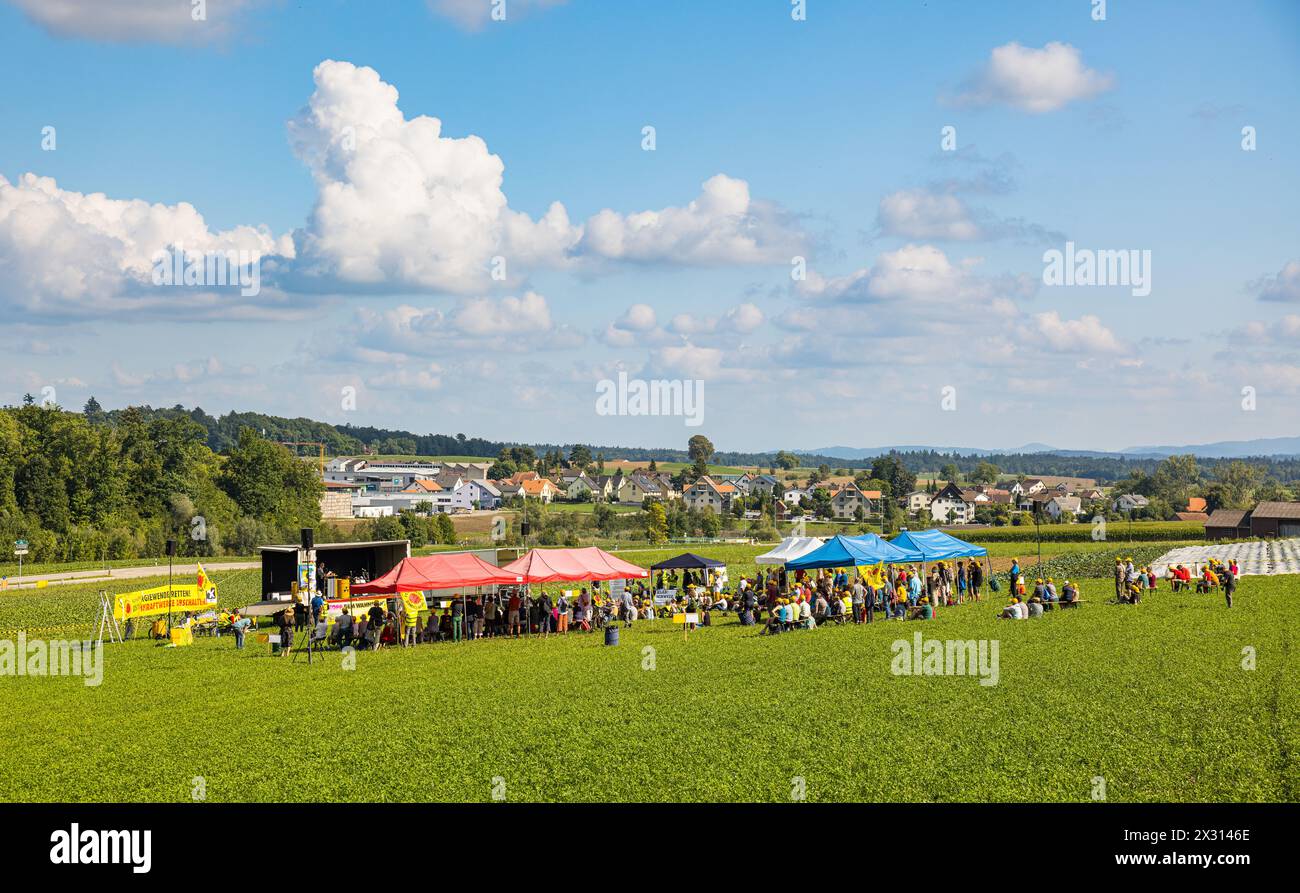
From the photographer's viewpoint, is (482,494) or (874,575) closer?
(874,575)

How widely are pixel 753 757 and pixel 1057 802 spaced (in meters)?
3.89

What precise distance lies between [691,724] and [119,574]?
54.9 m

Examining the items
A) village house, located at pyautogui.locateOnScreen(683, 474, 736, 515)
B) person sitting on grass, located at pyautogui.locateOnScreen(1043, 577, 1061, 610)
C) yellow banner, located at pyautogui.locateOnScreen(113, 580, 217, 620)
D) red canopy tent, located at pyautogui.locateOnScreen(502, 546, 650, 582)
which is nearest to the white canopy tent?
red canopy tent, located at pyautogui.locateOnScreen(502, 546, 650, 582)

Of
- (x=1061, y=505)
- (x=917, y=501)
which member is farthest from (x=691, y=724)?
(x=1061, y=505)

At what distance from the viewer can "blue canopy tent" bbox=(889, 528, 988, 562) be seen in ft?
109

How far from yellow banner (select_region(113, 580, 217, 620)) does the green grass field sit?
525 cm

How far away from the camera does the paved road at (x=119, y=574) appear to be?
56219mm

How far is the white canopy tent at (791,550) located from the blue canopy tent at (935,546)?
2.66 metres

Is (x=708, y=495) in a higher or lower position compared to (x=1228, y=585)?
lower

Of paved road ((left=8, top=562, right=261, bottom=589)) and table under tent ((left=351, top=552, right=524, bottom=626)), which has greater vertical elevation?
table under tent ((left=351, top=552, right=524, bottom=626))

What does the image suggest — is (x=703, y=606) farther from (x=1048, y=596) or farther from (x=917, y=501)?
(x=917, y=501)

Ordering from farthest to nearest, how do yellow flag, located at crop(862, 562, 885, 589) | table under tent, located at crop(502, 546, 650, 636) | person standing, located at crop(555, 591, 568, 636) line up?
yellow flag, located at crop(862, 562, 885, 589) → person standing, located at crop(555, 591, 568, 636) → table under tent, located at crop(502, 546, 650, 636)

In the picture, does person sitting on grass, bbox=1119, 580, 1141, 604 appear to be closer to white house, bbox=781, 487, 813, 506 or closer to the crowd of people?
the crowd of people

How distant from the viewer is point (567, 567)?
29.7 meters
